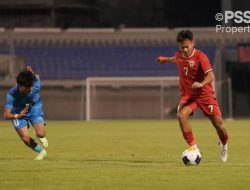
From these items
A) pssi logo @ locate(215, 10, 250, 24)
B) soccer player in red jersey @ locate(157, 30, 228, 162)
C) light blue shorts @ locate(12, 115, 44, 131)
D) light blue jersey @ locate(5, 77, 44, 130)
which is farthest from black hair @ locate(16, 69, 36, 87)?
pssi logo @ locate(215, 10, 250, 24)

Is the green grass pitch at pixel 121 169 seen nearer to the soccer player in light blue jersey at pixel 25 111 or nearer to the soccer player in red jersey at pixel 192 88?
the soccer player in light blue jersey at pixel 25 111

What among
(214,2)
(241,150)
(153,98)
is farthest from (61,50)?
(241,150)

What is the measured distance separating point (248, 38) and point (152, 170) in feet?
97.5

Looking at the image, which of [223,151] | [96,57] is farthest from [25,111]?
[96,57]

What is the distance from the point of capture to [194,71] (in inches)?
440

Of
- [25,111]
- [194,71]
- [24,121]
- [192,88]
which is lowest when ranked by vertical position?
[24,121]

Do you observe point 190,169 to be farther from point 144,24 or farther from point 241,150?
point 144,24

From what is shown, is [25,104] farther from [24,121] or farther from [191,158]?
[191,158]

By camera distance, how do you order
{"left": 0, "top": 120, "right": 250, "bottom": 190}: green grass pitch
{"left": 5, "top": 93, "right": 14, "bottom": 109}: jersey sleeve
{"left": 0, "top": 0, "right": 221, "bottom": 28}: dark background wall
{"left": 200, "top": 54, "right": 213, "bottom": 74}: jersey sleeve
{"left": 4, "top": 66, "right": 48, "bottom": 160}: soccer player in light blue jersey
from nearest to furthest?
{"left": 0, "top": 120, "right": 250, "bottom": 190}: green grass pitch, {"left": 200, "top": 54, "right": 213, "bottom": 74}: jersey sleeve, {"left": 4, "top": 66, "right": 48, "bottom": 160}: soccer player in light blue jersey, {"left": 5, "top": 93, "right": 14, "bottom": 109}: jersey sleeve, {"left": 0, "top": 0, "right": 221, "bottom": 28}: dark background wall

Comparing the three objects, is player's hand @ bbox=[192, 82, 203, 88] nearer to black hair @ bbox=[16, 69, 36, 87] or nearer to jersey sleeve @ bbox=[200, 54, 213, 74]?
jersey sleeve @ bbox=[200, 54, 213, 74]

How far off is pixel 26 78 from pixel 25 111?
2.32 ft

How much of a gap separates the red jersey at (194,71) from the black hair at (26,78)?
7.88 feet

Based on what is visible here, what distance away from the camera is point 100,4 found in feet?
127

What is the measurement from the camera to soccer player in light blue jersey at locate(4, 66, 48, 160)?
1215 cm
